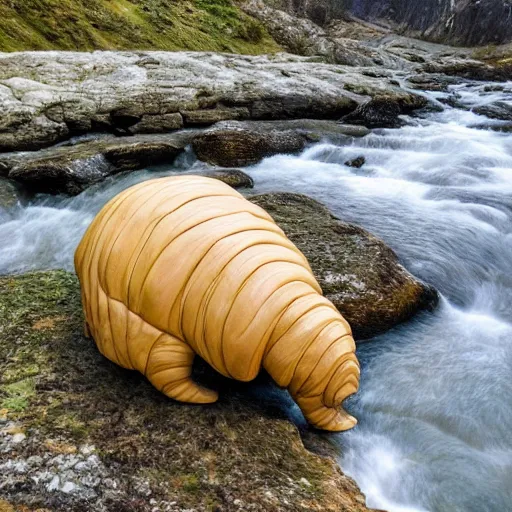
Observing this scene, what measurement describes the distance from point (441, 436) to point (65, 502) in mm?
2865

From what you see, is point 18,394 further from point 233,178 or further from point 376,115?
point 376,115

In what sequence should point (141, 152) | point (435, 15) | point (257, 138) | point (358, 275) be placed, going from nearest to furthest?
point (358, 275)
point (141, 152)
point (257, 138)
point (435, 15)

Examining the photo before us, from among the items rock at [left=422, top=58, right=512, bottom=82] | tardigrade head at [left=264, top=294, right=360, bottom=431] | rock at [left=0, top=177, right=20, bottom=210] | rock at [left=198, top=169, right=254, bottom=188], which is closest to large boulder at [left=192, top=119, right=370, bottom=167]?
rock at [left=198, top=169, right=254, bottom=188]

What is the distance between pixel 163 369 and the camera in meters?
2.77

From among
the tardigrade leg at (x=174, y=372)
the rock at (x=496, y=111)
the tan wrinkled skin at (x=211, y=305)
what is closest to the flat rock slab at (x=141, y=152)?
the tan wrinkled skin at (x=211, y=305)

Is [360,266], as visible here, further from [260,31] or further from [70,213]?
[260,31]

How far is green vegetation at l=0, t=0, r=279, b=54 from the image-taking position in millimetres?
20875

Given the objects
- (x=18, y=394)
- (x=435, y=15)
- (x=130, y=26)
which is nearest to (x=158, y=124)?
(x=18, y=394)

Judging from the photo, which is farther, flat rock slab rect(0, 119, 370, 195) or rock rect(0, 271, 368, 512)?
flat rock slab rect(0, 119, 370, 195)

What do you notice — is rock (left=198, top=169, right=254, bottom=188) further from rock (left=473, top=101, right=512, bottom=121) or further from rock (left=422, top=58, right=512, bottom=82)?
rock (left=422, top=58, right=512, bottom=82)

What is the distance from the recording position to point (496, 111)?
51.5 ft

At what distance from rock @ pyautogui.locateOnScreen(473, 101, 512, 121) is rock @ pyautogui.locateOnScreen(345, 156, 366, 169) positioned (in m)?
7.83

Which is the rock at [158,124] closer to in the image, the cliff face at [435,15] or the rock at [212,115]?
the rock at [212,115]

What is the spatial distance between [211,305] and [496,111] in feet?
55.1
